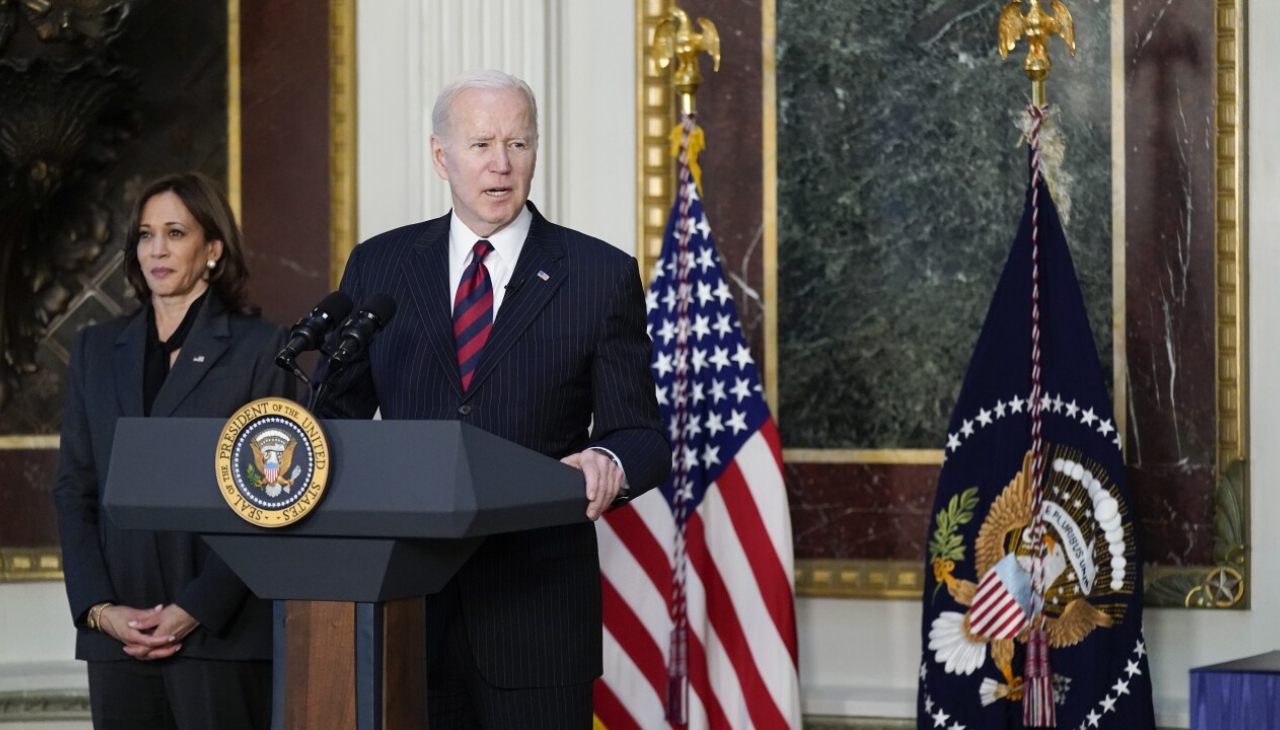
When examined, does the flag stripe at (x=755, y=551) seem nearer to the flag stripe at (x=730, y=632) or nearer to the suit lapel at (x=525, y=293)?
the flag stripe at (x=730, y=632)

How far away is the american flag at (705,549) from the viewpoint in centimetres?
409

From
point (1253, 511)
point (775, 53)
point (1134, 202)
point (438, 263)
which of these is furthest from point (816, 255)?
point (438, 263)

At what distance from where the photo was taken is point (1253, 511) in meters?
4.20

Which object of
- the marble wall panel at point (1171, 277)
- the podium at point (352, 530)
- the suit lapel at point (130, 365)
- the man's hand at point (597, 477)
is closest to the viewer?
the podium at point (352, 530)

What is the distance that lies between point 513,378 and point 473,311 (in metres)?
0.15

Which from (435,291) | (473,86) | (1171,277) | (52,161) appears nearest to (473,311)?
(435,291)

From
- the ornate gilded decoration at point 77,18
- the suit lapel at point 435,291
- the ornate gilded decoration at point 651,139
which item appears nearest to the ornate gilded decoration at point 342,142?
the ornate gilded decoration at point 77,18

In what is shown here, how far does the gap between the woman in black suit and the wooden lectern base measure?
3.65ft

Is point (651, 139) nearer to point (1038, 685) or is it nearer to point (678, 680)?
point (678, 680)

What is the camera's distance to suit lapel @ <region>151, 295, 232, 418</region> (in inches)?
128

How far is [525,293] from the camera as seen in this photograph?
8.12 ft

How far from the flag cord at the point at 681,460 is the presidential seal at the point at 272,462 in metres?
2.12

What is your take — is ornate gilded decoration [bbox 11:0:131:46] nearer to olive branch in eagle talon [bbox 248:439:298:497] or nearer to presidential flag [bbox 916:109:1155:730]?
presidential flag [bbox 916:109:1155:730]

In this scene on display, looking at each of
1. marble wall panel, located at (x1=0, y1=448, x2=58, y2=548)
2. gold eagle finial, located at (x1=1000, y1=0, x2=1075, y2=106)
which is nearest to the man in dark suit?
gold eagle finial, located at (x1=1000, y1=0, x2=1075, y2=106)
